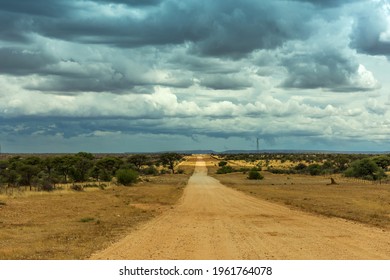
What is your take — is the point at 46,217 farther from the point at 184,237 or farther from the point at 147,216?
the point at 184,237

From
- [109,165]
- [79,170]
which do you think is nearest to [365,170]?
[109,165]

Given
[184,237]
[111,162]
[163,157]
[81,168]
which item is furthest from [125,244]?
[163,157]

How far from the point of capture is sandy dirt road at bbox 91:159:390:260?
15938 millimetres

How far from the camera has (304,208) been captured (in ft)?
118

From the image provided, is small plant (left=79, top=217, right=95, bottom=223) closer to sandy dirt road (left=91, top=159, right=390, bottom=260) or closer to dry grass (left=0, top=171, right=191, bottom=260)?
dry grass (left=0, top=171, right=191, bottom=260)

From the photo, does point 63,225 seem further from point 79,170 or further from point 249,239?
point 79,170

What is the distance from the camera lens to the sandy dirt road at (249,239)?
15.9m

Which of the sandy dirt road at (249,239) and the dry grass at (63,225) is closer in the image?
the sandy dirt road at (249,239)

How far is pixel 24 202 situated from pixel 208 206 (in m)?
14.2

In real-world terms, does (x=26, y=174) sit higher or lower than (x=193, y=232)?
higher

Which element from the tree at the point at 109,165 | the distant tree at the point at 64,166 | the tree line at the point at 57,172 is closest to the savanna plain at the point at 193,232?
the tree line at the point at 57,172

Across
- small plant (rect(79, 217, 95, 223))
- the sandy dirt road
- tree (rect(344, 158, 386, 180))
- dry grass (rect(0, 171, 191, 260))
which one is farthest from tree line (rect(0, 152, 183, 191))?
tree (rect(344, 158, 386, 180))

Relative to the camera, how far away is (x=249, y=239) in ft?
64.8

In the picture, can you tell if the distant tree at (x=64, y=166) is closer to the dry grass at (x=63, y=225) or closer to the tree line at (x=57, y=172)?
the tree line at (x=57, y=172)
